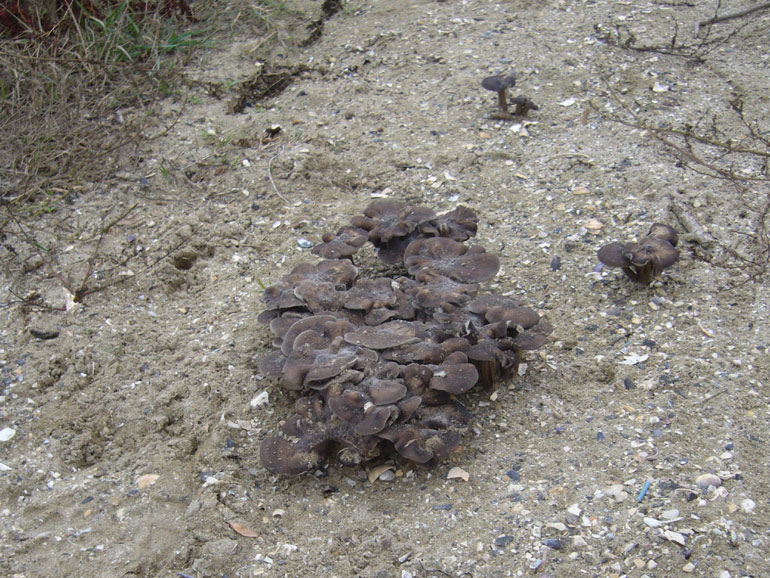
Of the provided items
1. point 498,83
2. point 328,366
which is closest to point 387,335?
point 328,366

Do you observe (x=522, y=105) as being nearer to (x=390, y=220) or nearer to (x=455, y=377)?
(x=390, y=220)

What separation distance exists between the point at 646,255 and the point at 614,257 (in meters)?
0.13

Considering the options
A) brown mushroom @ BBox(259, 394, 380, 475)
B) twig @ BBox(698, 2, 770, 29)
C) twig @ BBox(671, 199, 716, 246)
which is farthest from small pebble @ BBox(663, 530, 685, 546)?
Result: twig @ BBox(698, 2, 770, 29)

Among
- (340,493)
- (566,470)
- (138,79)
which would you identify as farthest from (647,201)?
(138,79)

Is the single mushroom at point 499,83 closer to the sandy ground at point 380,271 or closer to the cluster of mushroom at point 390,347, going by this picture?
the sandy ground at point 380,271

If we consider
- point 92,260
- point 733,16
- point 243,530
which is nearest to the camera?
point 243,530

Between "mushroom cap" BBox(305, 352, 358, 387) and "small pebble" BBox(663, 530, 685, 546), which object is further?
"mushroom cap" BBox(305, 352, 358, 387)

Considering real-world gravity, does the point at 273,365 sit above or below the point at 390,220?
below

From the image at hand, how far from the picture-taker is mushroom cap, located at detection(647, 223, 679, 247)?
3.01m

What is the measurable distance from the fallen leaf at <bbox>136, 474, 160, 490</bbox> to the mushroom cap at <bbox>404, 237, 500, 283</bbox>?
132 centimetres

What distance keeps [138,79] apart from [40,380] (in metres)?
2.64

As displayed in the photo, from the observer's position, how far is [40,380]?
301 cm

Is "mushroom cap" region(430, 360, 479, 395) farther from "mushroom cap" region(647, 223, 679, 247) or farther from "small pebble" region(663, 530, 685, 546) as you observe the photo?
"mushroom cap" region(647, 223, 679, 247)

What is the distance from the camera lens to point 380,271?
136 inches
